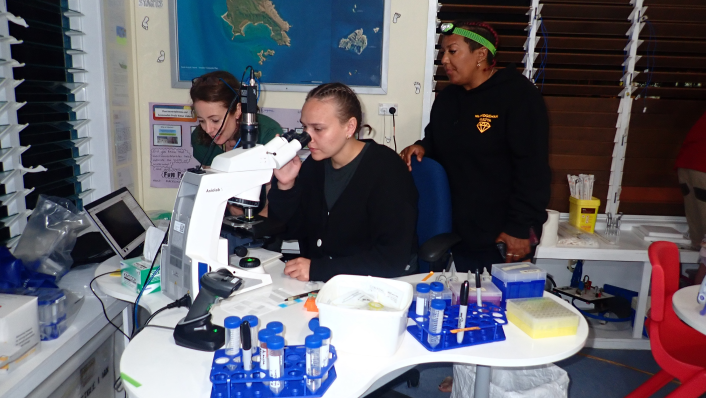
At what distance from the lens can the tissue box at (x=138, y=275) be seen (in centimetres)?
150

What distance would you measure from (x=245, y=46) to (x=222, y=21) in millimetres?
182

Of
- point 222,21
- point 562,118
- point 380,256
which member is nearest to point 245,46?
point 222,21

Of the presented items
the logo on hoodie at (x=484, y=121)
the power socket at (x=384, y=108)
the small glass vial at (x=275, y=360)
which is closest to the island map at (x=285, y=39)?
the power socket at (x=384, y=108)

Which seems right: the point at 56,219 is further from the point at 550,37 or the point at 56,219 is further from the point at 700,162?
the point at 700,162

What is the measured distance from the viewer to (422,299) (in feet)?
4.32

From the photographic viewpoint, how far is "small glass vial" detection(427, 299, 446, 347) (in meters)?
1.19

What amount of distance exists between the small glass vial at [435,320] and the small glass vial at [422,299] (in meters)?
0.10

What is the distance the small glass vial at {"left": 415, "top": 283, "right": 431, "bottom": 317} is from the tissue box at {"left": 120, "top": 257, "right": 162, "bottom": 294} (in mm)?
784

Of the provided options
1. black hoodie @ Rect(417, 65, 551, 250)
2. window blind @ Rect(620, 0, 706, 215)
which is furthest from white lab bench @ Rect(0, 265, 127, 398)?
window blind @ Rect(620, 0, 706, 215)

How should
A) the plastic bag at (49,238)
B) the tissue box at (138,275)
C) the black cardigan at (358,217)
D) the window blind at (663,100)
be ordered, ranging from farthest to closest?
1. the window blind at (663,100)
2. the plastic bag at (49,238)
3. the black cardigan at (358,217)
4. the tissue box at (138,275)

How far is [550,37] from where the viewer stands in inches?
111

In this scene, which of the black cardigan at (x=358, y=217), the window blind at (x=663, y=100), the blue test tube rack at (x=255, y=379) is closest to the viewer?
the blue test tube rack at (x=255, y=379)

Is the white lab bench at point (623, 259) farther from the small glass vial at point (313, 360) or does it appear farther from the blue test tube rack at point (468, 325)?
the small glass vial at point (313, 360)

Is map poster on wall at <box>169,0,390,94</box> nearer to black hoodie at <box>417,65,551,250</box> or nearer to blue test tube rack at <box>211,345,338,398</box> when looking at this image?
black hoodie at <box>417,65,551,250</box>
